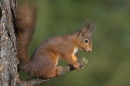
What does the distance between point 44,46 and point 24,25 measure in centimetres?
46

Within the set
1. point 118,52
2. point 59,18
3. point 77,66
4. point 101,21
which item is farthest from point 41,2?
point 77,66

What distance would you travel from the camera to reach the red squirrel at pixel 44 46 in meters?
3.14

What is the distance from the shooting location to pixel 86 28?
161 inches

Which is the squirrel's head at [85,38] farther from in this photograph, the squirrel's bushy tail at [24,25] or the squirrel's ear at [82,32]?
the squirrel's bushy tail at [24,25]

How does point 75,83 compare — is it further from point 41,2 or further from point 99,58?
point 41,2

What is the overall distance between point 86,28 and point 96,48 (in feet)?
7.38

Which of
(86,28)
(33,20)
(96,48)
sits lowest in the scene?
(96,48)

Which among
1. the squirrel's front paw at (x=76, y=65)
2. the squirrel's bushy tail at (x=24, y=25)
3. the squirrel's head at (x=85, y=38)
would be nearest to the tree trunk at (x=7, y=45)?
the squirrel's bushy tail at (x=24, y=25)

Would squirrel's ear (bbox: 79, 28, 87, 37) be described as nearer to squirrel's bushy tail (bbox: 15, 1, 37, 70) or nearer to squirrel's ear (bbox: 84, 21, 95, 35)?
squirrel's ear (bbox: 84, 21, 95, 35)

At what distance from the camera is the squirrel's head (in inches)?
159

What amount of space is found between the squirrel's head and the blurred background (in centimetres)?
172

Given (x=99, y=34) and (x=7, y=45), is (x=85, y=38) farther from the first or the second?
(x=99, y=34)

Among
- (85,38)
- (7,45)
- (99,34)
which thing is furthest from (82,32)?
(99,34)

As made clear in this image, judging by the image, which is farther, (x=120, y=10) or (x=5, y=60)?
(x=120, y=10)
